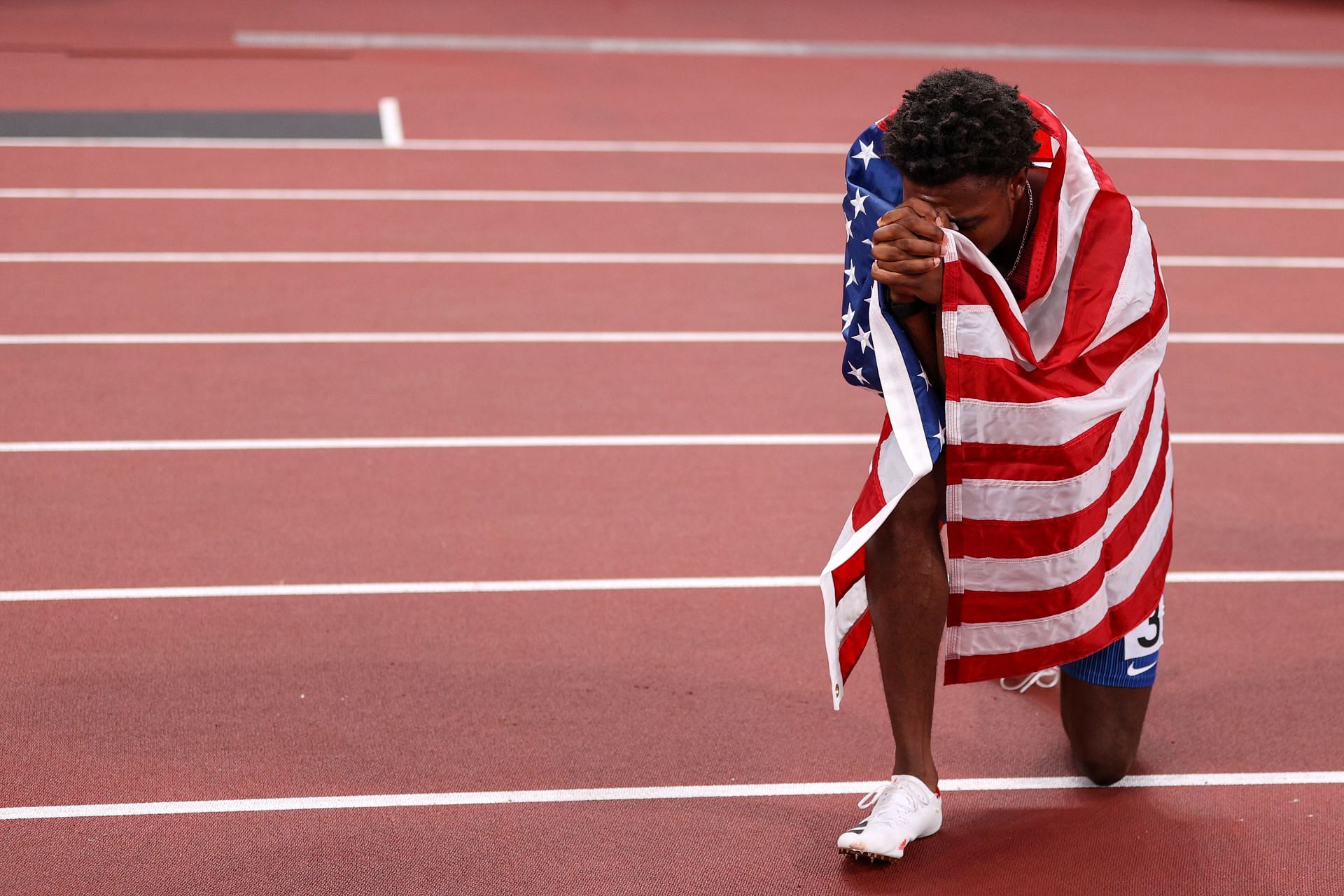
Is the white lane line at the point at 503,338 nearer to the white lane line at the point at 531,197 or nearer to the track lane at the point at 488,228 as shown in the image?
the track lane at the point at 488,228

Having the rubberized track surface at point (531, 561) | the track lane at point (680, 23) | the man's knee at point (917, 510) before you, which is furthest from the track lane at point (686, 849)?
the track lane at point (680, 23)

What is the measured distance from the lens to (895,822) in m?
2.56

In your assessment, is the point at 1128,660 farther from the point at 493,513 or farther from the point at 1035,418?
the point at 493,513

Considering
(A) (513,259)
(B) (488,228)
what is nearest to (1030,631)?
(A) (513,259)

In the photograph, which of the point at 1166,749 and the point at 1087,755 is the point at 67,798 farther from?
the point at 1166,749

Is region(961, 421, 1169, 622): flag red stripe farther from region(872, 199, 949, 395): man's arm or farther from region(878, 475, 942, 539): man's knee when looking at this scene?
region(872, 199, 949, 395): man's arm

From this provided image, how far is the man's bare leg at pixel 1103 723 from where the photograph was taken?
2.79 meters

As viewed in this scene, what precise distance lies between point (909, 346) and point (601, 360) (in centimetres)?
283

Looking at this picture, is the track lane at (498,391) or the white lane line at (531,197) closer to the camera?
the track lane at (498,391)

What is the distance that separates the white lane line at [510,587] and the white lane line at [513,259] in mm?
2866

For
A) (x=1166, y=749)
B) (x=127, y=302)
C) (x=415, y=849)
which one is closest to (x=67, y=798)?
(x=415, y=849)

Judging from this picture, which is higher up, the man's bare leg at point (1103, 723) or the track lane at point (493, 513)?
the track lane at point (493, 513)

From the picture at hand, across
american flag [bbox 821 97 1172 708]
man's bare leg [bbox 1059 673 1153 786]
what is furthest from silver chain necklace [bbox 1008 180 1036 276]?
man's bare leg [bbox 1059 673 1153 786]

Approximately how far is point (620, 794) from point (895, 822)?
579 millimetres
